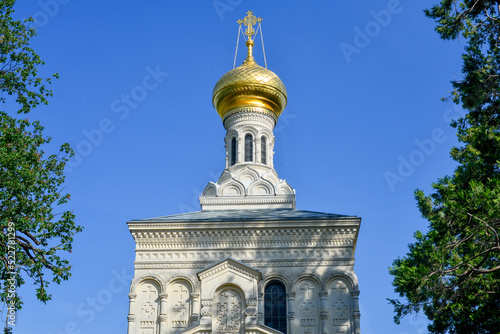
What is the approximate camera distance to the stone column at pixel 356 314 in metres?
17.7

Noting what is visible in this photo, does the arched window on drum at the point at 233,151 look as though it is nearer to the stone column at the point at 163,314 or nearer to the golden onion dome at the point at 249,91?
the golden onion dome at the point at 249,91

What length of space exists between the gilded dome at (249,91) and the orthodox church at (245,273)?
5.44m

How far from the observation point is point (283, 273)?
18.6 meters

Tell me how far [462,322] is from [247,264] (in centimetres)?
747

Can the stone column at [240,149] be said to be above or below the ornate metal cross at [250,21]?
below

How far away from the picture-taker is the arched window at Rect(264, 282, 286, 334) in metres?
18.0

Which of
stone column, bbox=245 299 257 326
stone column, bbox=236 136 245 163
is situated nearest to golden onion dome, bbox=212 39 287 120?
stone column, bbox=236 136 245 163

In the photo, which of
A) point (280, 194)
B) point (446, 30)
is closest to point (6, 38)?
point (446, 30)

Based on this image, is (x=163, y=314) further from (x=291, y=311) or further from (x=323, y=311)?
(x=323, y=311)

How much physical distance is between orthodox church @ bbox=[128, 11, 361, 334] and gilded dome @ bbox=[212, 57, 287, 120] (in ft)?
17.8

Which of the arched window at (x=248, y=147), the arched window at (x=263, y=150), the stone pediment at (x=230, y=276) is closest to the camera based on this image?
the stone pediment at (x=230, y=276)

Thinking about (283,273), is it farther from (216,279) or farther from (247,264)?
(216,279)

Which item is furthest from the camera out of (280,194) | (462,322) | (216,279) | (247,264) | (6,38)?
(280,194)

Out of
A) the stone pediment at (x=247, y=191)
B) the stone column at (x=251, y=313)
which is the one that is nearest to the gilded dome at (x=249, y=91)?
the stone pediment at (x=247, y=191)
